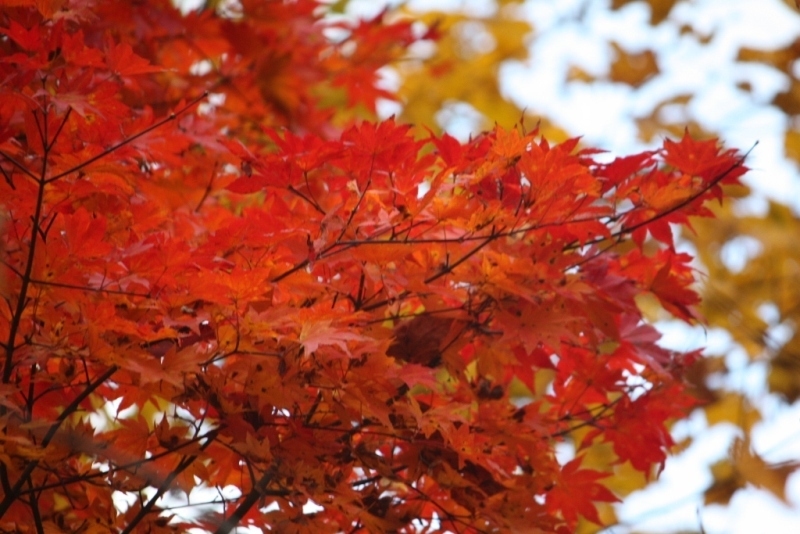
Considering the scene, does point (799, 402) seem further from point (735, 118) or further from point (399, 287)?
point (399, 287)

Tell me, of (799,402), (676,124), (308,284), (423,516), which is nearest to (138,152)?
(308,284)

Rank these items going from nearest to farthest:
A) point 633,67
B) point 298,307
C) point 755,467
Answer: point 298,307
point 755,467
point 633,67

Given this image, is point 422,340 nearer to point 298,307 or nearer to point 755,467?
point 298,307

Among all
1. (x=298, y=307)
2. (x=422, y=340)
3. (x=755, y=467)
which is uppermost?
(x=298, y=307)

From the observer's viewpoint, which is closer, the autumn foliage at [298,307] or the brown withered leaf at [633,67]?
the autumn foliage at [298,307]

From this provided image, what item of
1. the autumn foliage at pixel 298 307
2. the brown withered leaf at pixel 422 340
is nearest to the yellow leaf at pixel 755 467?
the autumn foliage at pixel 298 307

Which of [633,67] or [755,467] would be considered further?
[633,67]

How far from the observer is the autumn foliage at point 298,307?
1.02m

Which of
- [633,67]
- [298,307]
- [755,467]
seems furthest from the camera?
[633,67]

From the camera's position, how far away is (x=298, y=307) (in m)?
1.14

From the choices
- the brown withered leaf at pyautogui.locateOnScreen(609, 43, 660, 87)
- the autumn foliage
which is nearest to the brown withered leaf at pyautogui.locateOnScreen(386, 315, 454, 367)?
the autumn foliage

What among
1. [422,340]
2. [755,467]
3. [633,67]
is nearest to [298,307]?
[422,340]

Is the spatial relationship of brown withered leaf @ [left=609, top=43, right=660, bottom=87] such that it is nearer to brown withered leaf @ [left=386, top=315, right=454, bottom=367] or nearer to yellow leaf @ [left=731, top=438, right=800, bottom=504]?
yellow leaf @ [left=731, top=438, right=800, bottom=504]

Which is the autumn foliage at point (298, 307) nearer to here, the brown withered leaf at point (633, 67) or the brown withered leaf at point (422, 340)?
the brown withered leaf at point (422, 340)
